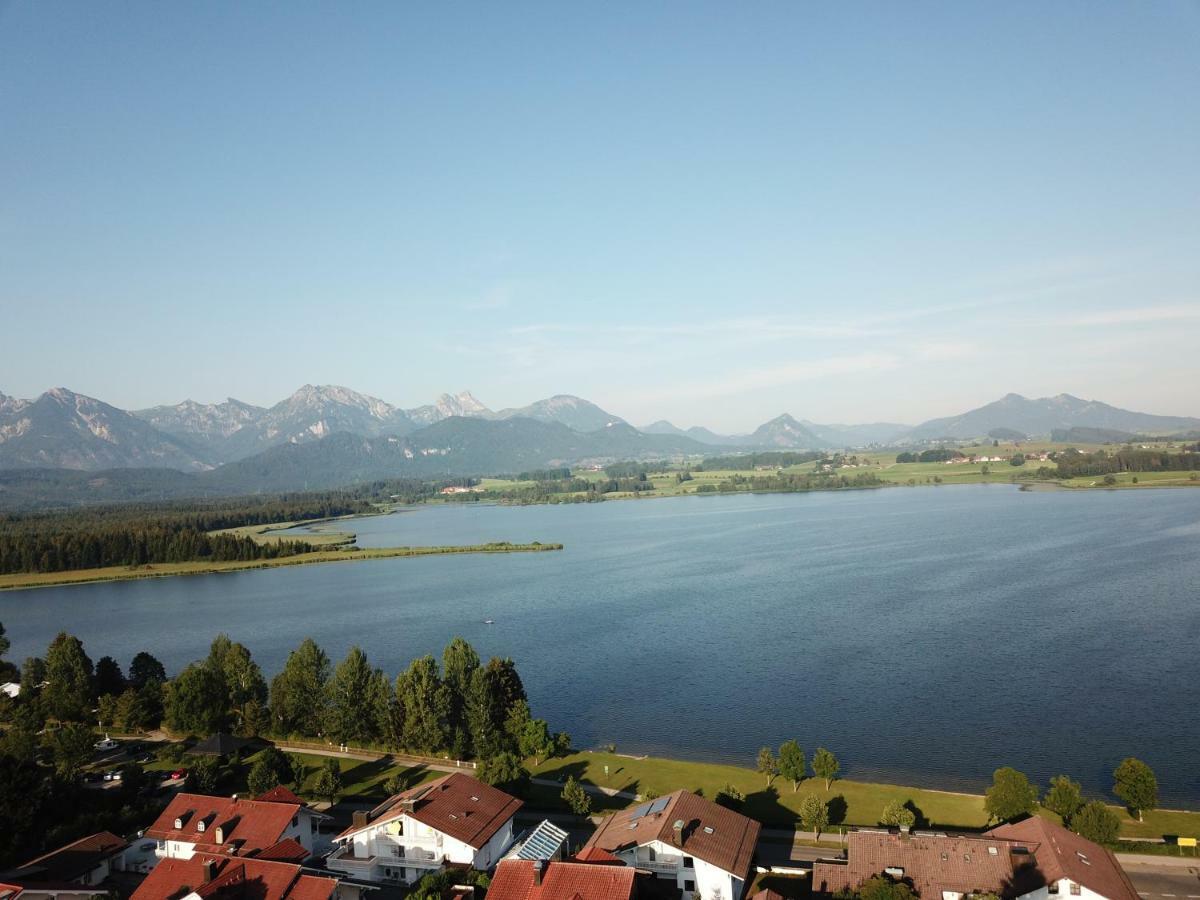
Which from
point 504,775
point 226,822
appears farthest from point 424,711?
point 226,822

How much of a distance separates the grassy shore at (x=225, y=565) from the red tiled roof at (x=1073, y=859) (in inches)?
2475

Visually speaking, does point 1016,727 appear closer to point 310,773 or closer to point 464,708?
point 464,708

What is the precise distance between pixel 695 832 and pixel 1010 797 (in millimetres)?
7994

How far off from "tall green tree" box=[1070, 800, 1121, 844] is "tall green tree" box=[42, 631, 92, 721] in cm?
3203

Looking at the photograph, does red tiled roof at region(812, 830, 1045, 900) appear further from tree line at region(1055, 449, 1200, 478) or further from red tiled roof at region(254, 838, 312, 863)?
tree line at region(1055, 449, 1200, 478)

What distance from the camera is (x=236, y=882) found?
14.8 meters

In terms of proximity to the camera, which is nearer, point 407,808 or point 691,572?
point 407,808

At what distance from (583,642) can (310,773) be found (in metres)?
17.8

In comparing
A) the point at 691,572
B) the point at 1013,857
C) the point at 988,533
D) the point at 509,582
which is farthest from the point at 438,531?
the point at 1013,857

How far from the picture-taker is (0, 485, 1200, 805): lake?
26.4 metres

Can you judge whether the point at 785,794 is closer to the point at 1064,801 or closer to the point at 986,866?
the point at 1064,801

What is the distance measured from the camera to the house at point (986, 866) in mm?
14367

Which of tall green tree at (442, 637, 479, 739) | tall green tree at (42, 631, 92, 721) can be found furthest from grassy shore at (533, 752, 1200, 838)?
tall green tree at (42, 631, 92, 721)

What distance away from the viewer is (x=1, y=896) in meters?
14.4
